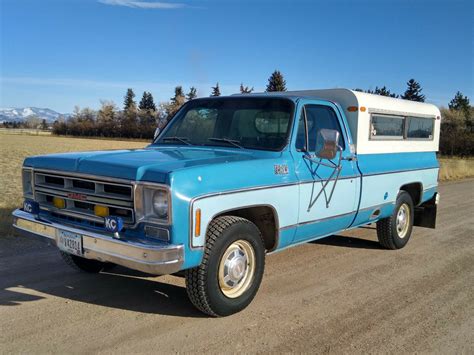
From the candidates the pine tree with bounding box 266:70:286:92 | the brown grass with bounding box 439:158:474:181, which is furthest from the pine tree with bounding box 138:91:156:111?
the brown grass with bounding box 439:158:474:181

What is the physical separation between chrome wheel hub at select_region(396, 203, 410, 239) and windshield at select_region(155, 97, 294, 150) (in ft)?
9.80

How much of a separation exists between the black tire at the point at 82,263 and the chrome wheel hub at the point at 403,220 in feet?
14.3

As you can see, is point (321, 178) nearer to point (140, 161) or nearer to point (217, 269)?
point (217, 269)

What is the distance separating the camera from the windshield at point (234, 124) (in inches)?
188

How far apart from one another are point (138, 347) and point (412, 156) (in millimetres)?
Answer: 5129

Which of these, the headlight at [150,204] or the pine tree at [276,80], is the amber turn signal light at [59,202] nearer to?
the headlight at [150,204]

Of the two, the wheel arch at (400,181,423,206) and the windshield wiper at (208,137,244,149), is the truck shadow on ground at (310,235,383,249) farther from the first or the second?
the windshield wiper at (208,137,244,149)

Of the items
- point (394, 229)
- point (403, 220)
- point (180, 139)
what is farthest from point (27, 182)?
point (403, 220)

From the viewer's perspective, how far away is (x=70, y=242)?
12.7 ft

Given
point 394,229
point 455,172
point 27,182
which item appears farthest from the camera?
point 455,172

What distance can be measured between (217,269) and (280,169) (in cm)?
121

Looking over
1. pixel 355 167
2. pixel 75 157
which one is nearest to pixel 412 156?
pixel 355 167

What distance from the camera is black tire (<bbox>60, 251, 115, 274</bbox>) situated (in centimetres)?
503

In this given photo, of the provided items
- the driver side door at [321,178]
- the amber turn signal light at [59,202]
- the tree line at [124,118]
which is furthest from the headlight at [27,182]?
the tree line at [124,118]
